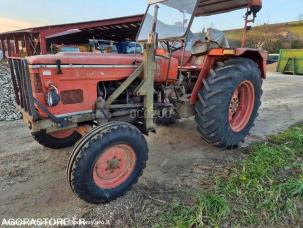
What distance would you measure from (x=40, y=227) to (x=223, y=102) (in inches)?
98.6

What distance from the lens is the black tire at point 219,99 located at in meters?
3.51

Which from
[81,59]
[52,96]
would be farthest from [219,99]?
[52,96]

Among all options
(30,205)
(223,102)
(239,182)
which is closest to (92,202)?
(30,205)

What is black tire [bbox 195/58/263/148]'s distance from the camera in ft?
11.5

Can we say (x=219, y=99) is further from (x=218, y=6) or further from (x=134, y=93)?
(x=218, y=6)

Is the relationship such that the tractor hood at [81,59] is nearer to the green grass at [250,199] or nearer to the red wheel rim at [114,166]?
the red wheel rim at [114,166]

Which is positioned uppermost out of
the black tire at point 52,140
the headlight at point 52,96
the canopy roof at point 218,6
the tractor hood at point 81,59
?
the canopy roof at point 218,6

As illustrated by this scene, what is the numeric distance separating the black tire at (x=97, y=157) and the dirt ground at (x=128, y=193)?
128 millimetres

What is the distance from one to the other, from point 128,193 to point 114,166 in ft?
1.19

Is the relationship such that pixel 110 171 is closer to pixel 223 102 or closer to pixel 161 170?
pixel 161 170

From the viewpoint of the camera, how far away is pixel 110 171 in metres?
2.72

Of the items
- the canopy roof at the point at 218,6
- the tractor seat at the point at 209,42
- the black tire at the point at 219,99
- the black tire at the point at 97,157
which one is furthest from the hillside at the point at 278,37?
the black tire at the point at 97,157

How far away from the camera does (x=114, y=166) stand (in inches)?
106

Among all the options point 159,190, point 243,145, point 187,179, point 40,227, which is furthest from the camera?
point 243,145
